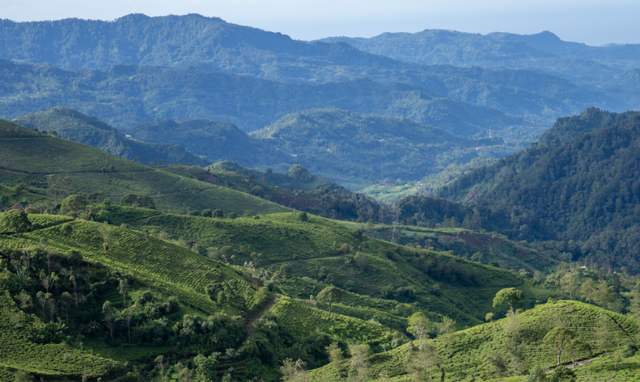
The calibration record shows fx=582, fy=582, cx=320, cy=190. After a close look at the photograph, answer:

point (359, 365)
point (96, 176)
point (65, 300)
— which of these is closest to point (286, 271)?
point (359, 365)

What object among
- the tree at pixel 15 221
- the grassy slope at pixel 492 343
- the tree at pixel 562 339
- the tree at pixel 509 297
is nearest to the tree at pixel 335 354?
the grassy slope at pixel 492 343

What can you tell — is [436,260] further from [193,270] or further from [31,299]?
[31,299]

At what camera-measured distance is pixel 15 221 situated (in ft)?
252

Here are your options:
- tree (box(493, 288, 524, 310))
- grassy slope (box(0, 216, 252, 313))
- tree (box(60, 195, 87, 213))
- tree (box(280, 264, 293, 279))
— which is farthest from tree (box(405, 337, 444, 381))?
tree (box(60, 195, 87, 213))

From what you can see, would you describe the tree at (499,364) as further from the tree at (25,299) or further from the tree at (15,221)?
the tree at (15,221)

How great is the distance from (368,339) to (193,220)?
60611 mm

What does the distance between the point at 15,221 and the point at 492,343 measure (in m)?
61.8

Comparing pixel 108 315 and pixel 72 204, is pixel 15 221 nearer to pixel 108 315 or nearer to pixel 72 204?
pixel 108 315

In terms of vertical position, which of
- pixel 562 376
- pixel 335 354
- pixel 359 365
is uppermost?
pixel 562 376

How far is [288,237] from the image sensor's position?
418 feet

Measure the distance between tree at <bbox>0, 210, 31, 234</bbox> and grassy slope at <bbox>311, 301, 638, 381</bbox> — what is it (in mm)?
44077

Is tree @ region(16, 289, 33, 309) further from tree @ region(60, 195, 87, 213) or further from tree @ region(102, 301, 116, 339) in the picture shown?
tree @ region(60, 195, 87, 213)

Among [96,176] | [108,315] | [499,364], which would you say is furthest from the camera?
[96,176]

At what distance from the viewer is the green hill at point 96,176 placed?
162000mm
